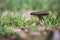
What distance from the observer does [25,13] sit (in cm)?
266

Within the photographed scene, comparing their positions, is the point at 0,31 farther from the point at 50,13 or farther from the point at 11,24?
the point at 50,13

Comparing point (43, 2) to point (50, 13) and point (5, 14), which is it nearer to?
point (50, 13)

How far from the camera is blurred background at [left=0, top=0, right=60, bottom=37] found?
2.60m

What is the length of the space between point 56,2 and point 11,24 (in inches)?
22.4

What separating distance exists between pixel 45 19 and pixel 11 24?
1.25 feet

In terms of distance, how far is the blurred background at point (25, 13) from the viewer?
2.60 m

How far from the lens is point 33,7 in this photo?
267 cm

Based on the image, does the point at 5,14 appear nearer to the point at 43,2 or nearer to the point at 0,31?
the point at 0,31

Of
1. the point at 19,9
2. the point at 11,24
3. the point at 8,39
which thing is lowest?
the point at 8,39

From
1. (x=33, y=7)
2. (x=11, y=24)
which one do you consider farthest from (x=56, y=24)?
(x=11, y=24)

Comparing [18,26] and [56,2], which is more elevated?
[56,2]

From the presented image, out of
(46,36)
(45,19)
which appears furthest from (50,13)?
(46,36)

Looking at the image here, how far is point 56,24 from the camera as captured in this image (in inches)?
103

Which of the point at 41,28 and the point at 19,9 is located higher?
the point at 19,9
